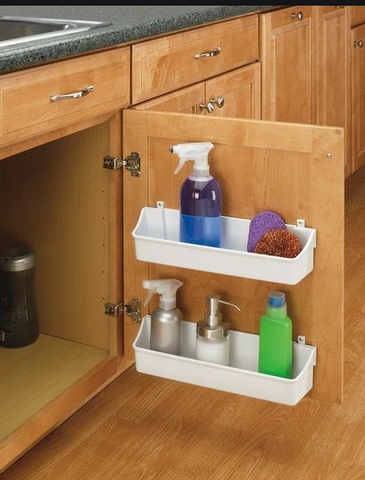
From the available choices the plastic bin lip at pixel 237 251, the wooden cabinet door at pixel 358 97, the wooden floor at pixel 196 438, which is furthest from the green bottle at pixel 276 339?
the wooden cabinet door at pixel 358 97

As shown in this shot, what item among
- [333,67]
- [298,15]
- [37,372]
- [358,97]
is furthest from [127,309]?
[358,97]

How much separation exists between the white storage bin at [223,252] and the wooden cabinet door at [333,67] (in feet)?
4.80

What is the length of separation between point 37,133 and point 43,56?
148mm

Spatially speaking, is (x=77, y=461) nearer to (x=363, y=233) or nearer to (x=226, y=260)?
(x=226, y=260)

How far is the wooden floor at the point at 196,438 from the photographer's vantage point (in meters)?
1.87

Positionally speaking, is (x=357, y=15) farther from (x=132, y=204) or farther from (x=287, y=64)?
(x=132, y=204)

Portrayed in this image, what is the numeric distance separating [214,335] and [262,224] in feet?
0.86

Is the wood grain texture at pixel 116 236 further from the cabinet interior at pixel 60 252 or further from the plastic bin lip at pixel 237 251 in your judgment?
the plastic bin lip at pixel 237 251

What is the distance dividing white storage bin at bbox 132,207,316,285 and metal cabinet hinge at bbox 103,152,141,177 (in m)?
0.09

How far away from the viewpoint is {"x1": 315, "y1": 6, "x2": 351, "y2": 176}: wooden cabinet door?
318 centimetres

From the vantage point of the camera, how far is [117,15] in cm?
215

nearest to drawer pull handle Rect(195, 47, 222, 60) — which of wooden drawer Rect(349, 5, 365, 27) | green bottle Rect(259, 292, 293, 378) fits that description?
green bottle Rect(259, 292, 293, 378)

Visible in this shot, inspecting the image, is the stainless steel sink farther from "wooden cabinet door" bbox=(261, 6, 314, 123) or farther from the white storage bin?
"wooden cabinet door" bbox=(261, 6, 314, 123)

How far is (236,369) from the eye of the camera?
5.86 feet
